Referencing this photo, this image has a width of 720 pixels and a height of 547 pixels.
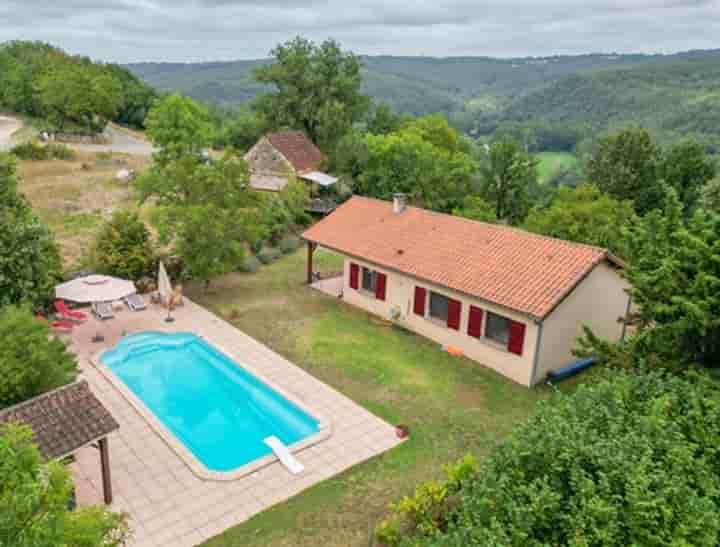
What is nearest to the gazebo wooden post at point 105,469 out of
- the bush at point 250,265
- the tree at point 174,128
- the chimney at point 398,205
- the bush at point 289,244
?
the chimney at point 398,205

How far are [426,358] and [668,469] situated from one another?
11.1m

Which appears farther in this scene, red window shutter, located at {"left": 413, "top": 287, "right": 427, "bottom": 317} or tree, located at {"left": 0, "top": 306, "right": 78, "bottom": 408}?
red window shutter, located at {"left": 413, "top": 287, "right": 427, "bottom": 317}

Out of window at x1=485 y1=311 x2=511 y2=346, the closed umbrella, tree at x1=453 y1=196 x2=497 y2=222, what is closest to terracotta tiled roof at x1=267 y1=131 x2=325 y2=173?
tree at x1=453 y1=196 x2=497 y2=222

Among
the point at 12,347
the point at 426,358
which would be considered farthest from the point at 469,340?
the point at 12,347

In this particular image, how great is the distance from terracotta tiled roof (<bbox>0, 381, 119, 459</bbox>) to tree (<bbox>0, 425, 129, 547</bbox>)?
12.2 ft

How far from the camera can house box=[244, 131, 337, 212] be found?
39737 mm

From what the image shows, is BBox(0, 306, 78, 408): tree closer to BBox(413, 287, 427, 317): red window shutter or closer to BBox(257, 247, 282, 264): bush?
BBox(413, 287, 427, 317): red window shutter

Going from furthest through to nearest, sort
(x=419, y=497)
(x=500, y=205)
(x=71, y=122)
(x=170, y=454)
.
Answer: (x=71, y=122) → (x=500, y=205) → (x=170, y=454) → (x=419, y=497)

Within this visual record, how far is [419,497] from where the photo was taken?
36.1ft

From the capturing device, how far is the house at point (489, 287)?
17594 mm

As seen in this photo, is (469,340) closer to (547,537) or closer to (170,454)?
(170,454)

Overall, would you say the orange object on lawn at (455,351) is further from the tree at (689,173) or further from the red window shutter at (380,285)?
the tree at (689,173)

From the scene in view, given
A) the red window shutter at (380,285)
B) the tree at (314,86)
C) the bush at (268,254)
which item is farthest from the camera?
the tree at (314,86)

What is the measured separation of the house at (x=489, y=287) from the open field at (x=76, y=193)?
44.2 feet
